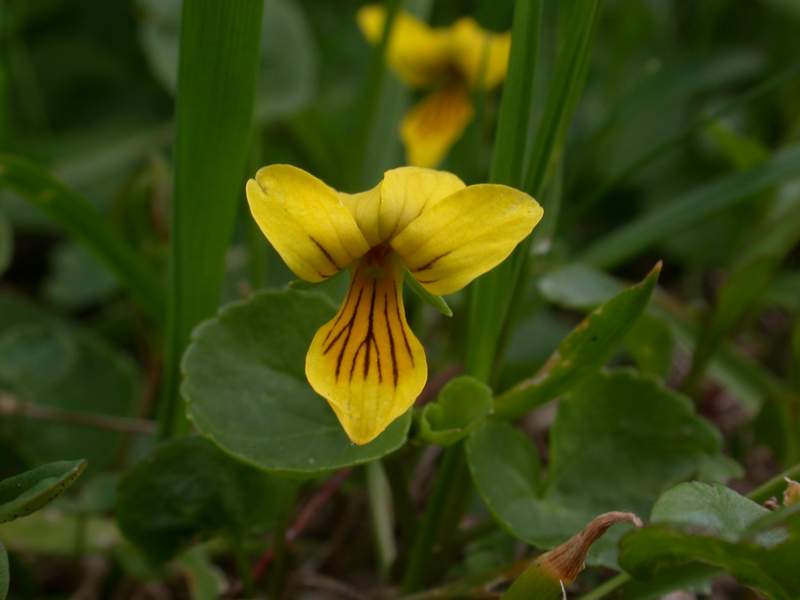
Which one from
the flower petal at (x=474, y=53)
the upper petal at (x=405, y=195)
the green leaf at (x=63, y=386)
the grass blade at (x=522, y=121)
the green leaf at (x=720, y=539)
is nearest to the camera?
the green leaf at (x=720, y=539)

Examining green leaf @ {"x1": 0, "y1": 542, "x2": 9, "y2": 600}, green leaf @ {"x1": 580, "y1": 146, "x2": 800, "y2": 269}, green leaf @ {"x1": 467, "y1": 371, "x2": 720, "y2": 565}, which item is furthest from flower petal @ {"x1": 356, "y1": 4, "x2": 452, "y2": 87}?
green leaf @ {"x1": 0, "y1": 542, "x2": 9, "y2": 600}

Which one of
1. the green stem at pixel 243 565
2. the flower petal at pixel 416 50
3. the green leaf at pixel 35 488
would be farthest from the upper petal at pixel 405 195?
the flower petal at pixel 416 50

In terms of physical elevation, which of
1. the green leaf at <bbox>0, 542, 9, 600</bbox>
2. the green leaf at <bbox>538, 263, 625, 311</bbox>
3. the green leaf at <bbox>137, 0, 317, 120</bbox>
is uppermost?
the green leaf at <bbox>0, 542, 9, 600</bbox>

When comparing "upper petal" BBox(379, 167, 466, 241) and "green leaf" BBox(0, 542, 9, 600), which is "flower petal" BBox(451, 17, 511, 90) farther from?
"green leaf" BBox(0, 542, 9, 600)

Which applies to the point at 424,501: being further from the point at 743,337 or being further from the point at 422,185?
the point at 743,337

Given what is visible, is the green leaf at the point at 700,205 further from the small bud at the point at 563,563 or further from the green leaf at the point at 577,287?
the small bud at the point at 563,563

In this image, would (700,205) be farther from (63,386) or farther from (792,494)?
(63,386)

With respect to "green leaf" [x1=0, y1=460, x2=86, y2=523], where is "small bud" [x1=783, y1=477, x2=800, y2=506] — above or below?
above

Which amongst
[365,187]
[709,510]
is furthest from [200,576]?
[365,187]
